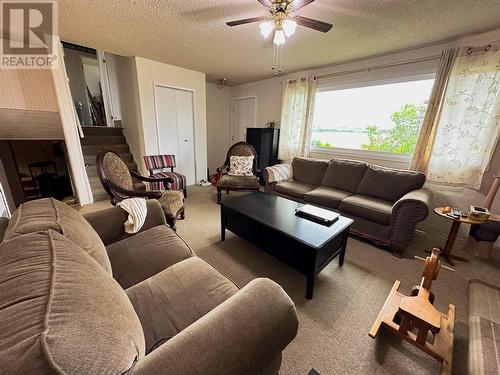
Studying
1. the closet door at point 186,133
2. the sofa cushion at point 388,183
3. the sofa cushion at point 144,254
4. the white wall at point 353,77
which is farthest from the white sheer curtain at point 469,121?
the closet door at point 186,133

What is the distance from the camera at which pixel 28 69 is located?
2.69 metres

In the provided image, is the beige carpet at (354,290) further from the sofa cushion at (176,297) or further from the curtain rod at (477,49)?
the curtain rod at (477,49)

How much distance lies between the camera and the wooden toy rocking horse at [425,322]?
41.7 inches

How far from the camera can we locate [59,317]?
456mm

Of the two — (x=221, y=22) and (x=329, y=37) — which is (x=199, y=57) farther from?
(x=329, y=37)

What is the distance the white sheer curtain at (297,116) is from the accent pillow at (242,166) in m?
0.91

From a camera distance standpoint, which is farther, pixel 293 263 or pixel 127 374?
pixel 293 263

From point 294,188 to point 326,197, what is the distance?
1.74 feet

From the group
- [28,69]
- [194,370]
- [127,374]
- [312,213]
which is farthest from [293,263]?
A: [28,69]

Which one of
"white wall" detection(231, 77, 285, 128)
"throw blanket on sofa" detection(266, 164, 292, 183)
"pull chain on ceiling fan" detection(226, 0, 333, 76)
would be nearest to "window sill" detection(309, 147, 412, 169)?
"throw blanket on sofa" detection(266, 164, 292, 183)

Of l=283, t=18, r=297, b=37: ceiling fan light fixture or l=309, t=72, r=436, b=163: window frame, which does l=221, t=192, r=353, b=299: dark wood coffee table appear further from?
l=309, t=72, r=436, b=163: window frame

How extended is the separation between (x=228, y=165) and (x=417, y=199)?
9.37 ft

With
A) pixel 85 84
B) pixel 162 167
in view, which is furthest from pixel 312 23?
pixel 85 84

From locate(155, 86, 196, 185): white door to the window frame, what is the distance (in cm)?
258
